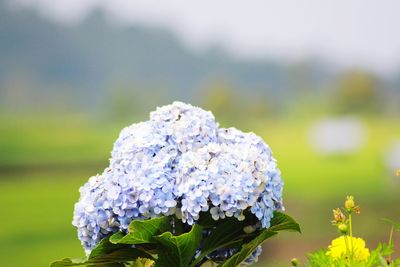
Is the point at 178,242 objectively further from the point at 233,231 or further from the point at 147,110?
the point at 147,110

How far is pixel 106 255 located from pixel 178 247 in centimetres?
13

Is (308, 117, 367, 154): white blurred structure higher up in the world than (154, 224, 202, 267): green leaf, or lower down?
higher up

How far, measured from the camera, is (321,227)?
789 centimetres

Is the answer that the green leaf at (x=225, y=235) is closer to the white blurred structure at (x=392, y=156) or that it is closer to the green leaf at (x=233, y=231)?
the green leaf at (x=233, y=231)

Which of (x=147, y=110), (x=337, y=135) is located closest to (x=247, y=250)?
(x=147, y=110)

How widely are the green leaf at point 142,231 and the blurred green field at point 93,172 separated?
644 centimetres

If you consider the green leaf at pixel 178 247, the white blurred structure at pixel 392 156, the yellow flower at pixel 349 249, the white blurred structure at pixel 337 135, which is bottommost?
the yellow flower at pixel 349 249

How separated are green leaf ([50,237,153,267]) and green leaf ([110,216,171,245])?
4 centimetres

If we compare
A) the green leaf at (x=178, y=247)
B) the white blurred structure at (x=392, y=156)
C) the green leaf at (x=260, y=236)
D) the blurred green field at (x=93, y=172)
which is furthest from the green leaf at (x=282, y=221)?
the white blurred structure at (x=392, y=156)

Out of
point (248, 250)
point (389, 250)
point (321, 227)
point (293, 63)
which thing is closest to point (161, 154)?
point (248, 250)

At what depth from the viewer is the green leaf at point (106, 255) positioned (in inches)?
51.6

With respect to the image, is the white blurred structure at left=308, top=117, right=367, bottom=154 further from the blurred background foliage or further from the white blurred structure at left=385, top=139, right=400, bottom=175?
Result: the white blurred structure at left=385, top=139, right=400, bottom=175

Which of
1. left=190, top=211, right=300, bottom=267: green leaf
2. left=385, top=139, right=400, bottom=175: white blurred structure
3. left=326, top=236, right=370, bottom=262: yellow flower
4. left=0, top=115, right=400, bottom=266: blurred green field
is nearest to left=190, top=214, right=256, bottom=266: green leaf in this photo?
left=190, top=211, right=300, bottom=267: green leaf

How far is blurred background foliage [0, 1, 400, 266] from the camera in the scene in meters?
8.02
